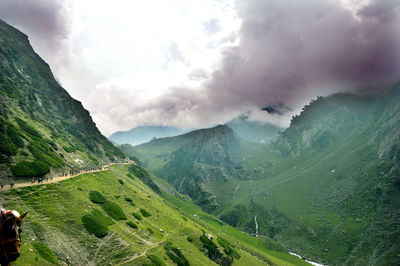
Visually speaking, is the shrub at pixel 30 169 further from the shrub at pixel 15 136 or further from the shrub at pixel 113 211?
the shrub at pixel 113 211

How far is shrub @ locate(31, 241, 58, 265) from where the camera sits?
113 ft

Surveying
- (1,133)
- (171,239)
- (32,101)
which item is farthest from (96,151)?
(171,239)

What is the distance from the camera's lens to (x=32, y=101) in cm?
15188

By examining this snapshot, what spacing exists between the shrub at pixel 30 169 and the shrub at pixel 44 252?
111 ft

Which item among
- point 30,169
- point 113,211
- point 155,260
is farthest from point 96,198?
point 155,260

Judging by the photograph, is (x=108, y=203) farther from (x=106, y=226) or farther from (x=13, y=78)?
(x=13, y=78)

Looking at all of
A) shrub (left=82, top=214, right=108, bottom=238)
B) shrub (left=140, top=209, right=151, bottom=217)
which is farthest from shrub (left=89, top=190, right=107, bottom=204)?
shrub (left=140, top=209, right=151, bottom=217)

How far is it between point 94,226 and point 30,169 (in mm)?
35190

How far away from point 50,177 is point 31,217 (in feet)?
106

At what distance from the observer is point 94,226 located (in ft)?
157

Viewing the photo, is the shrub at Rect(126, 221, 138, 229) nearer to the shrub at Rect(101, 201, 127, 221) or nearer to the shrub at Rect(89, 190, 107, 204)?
the shrub at Rect(101, 201, 127, 221)

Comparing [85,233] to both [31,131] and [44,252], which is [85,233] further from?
[31,131]

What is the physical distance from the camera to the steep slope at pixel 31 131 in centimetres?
6688

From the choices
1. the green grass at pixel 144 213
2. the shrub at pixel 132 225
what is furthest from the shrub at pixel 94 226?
the green grass at pixel 144 213
